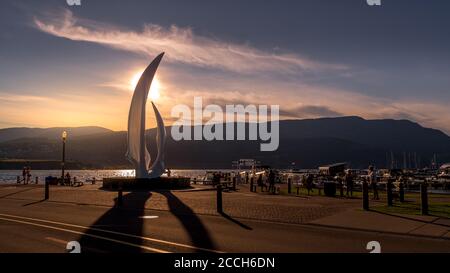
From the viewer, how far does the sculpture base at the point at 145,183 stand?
124 feet

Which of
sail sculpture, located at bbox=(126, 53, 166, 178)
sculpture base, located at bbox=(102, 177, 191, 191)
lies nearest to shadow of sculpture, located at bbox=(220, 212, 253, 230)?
sculpture base, located at bbox=(102, 177, 191, 191)

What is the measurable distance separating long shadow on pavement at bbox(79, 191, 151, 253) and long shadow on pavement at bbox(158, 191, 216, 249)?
4.66ft

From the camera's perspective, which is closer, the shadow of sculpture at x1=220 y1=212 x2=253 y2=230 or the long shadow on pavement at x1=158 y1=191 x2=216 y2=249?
the long shadow on pavement at x1=158 y1=191 x2=216 y2=249

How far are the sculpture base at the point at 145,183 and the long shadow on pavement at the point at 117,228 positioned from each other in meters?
13.6

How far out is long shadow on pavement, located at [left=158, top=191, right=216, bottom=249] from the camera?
12055 millimetres

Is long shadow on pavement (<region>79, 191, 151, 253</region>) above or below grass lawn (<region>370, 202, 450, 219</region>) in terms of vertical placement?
below

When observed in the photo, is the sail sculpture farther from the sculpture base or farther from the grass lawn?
the grass lawn

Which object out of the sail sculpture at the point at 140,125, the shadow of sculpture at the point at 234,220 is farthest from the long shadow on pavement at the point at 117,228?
the sail sculpture at the point at 140,125

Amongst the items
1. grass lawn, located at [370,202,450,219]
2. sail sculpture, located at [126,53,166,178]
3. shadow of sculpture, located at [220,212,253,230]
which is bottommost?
shadow of sculpture, located at [220,212,253,230]

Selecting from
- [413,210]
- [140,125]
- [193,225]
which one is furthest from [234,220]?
[140,125]

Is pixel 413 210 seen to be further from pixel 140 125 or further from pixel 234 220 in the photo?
pixel 140 125

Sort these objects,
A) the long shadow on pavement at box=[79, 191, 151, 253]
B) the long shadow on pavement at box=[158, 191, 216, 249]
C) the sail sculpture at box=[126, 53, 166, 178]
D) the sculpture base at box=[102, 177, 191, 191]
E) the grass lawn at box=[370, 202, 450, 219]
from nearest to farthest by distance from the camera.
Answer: the long shadow on pavement at box=[79, 191, 151, 253] → the long shadow on pavement at box=[158, 191, 216, 249] → the grass lawn at box=[370, 202, 450, 219] → the sculpture base at box=[102, 177, 191, 191] → the sail sculpture at box=[126, 53, 166, 178]
